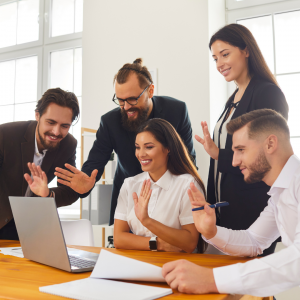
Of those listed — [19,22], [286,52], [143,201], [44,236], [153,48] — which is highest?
[19,22]

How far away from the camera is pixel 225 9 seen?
3340 millimetres

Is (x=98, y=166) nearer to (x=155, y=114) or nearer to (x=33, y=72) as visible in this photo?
(x=155, y=114)

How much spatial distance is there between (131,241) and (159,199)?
0.29m

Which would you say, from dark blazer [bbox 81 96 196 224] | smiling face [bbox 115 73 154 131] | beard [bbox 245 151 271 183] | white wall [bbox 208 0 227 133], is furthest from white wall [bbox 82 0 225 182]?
beard [bbox 245 151 271 183]

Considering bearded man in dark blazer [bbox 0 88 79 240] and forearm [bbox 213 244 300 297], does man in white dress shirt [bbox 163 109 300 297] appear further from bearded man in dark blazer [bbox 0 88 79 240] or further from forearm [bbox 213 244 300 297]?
bearded man in dark blazer [bbox 0 88 79 240]

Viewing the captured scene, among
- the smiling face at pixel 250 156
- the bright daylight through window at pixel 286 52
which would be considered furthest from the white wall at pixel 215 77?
the smiling face at pixel 250 156

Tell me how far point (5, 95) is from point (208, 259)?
4337 mm

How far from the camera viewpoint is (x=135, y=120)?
1.98 meters

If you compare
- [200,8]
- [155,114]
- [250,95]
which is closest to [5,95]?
[200,8]

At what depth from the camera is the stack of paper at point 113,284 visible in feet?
2.62

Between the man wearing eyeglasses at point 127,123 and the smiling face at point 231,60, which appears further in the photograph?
the man wearing eyeglasses at point 127,123

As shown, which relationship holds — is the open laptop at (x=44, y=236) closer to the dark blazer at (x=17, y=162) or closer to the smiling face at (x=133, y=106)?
the dark blazer at (x=17, y=162)

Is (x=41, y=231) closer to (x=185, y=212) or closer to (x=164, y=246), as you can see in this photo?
(x=164, y=246)

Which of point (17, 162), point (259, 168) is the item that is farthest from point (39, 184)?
point (259, 168)
